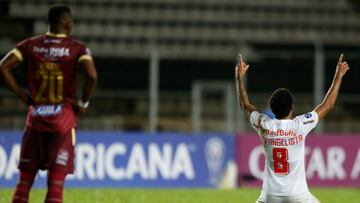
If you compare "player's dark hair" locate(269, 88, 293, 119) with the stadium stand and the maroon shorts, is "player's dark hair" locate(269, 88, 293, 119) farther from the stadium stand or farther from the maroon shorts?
the stadium stand

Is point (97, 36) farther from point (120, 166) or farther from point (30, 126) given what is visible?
point (30, 126)

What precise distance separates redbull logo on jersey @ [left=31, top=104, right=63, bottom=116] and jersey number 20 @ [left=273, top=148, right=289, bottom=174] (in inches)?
72.5

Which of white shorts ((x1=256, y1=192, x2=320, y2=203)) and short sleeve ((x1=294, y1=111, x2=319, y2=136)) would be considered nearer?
white shorts ((x1=256, y1=192, x2=320, y2=203))

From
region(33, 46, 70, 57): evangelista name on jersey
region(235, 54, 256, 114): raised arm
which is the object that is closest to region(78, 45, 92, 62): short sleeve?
region(33, 46, 70, 57): evangelista name on jersey

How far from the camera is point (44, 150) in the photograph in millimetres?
6824

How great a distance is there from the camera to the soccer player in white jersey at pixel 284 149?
6770 millimetres

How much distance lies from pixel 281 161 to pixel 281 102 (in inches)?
19.4

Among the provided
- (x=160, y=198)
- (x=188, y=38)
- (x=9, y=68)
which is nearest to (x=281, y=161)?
(x=9, y=68)

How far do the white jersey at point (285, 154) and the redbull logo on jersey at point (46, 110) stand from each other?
1718 millimetres

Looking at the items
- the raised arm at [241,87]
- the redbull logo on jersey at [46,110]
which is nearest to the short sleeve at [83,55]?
the redbull logo on jersey at [46,110]

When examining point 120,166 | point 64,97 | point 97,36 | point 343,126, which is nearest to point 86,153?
point 120,166

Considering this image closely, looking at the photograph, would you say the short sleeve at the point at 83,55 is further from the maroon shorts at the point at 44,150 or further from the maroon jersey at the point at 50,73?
the maroon shorts at the point at 44,150

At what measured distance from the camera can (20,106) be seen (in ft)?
65.2

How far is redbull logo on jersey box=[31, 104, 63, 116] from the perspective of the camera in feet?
22.4
